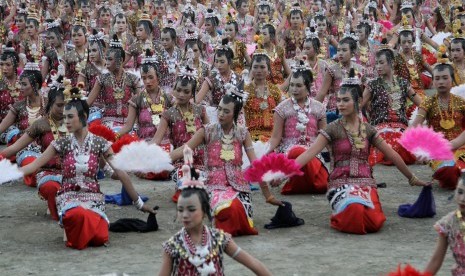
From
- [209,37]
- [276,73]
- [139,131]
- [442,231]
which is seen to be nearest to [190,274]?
[442,231]

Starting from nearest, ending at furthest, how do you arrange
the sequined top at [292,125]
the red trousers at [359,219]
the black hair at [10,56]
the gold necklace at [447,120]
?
1. the red trousers at [359,219]
2. the gold necklace at [447,120]
3. the sequined top at [292,125]
4. the black hair at [10,56]

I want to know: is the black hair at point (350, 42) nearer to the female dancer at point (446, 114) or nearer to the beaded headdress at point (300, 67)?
the beaded headdress at point (300, 67)

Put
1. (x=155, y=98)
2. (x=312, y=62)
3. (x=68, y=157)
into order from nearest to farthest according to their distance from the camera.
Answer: (x=68, y=157) → (x=155, y=98) → (x=312, y=62)

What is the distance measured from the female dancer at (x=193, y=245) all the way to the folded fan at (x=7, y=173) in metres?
2.13

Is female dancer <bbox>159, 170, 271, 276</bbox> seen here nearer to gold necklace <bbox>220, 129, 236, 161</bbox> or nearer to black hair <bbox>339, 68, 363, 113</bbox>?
gold necklace <bbox>220, 129, 236, 161</bbox>

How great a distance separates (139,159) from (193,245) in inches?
82.6

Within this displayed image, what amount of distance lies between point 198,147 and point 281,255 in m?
2.05

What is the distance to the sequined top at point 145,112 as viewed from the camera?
428 inches

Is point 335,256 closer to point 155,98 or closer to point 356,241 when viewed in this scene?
point 356,241

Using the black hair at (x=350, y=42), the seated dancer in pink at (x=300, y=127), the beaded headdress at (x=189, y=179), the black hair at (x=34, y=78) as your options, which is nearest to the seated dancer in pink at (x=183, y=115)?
the seated dancer in pink at (x=300, y=127)

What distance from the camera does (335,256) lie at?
755cm

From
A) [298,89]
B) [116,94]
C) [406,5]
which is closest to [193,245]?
[298,89]

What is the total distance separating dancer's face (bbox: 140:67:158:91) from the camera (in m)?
10.9

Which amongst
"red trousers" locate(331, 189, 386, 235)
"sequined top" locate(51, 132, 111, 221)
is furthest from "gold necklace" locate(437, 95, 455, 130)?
"sequined top" locate(51, 132, 111, 221)
